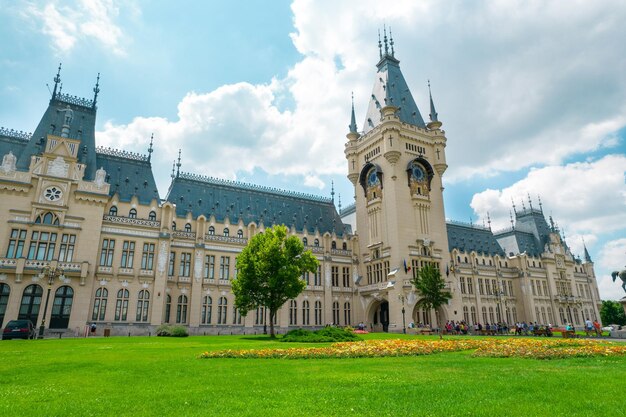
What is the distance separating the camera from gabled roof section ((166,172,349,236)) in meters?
64.4

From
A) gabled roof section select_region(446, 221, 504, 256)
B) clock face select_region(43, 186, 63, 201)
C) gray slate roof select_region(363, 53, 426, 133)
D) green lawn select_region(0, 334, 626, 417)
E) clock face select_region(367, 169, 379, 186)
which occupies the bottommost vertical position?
green lawn select_region(0, 334, 626, 417)

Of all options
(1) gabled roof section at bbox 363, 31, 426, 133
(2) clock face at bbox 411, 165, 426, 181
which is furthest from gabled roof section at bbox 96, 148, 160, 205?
(2) clock face at bbox 411, 165, 426, 181

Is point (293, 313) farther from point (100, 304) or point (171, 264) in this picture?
point (100, 304)

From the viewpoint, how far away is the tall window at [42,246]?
158ft

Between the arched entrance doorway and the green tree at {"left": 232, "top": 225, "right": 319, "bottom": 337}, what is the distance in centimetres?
2866

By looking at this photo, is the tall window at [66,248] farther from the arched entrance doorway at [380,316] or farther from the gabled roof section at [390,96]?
the gabled roof section at [390,96]

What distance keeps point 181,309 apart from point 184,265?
634cm

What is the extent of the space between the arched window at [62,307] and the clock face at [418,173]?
54.7 metres

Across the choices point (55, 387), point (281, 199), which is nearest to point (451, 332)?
point (281, 199)

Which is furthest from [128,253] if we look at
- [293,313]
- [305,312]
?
[305,312]

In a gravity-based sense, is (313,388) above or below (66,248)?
below

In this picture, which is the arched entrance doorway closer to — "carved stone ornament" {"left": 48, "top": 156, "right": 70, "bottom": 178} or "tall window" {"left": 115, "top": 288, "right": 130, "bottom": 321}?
"tall window" {"left": 115, "top": 288, "right": 130, "bottom": 321}

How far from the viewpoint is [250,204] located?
70.6m

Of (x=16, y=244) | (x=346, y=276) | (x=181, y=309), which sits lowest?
(x=181, y=309)
